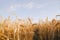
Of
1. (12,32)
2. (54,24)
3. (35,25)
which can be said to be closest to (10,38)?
(12,32)

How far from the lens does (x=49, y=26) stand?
341 centimetres

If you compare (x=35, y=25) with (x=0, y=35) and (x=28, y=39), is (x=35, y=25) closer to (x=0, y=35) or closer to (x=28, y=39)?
(x=28, y=39)

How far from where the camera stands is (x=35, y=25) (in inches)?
136

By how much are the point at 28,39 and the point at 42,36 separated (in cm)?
25

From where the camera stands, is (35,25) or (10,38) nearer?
(10,38)

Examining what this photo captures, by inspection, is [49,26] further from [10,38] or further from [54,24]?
[10,38]

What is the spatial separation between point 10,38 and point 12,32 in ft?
0.35

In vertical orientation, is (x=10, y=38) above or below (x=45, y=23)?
below

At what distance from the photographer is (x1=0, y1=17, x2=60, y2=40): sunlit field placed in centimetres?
319

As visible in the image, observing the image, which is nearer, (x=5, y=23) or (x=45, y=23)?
(x=5, y=23)

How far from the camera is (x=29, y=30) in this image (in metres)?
3.29

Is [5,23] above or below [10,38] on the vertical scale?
above

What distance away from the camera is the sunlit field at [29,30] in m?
3.19

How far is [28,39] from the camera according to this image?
128 inches
